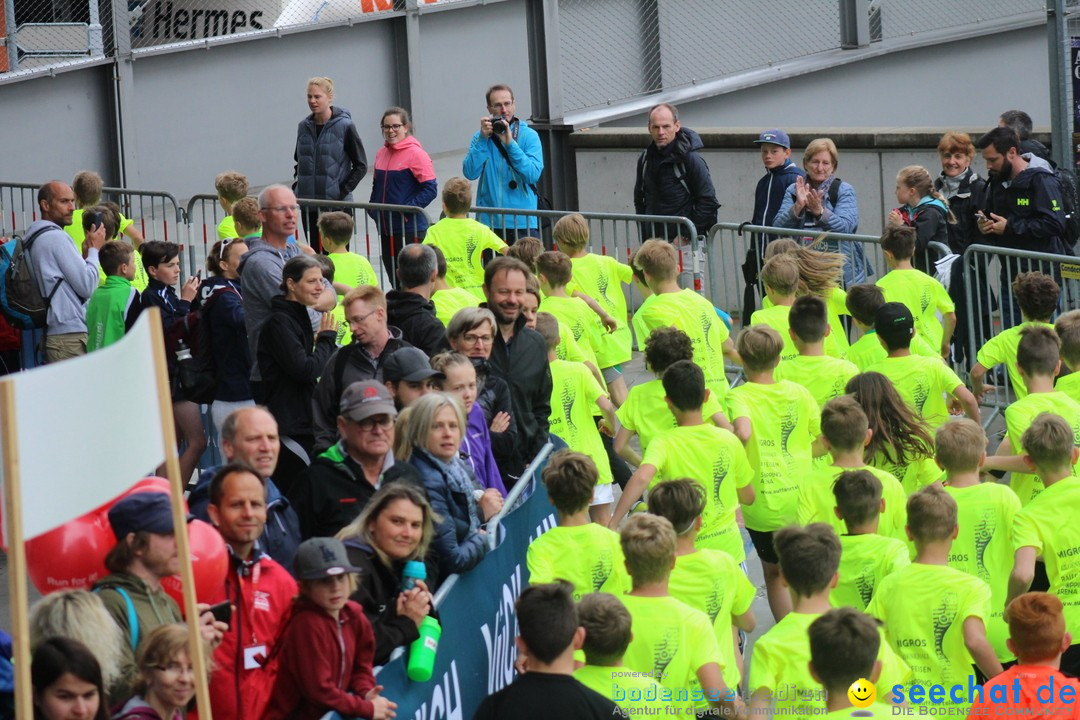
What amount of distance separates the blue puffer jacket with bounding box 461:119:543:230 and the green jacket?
4059 millimetres

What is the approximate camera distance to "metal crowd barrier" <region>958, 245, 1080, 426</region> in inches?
445

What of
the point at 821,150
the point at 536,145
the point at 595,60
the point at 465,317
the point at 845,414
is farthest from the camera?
the point at 595,60

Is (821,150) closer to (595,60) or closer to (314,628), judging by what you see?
(595,60)

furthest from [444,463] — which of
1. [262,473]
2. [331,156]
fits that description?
[331,156]

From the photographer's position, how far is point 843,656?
503 cm

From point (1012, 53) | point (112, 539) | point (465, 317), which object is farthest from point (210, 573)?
point (1012, 53)

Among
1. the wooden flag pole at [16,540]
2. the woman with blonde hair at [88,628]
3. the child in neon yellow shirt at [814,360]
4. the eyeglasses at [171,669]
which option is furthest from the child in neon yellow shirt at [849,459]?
the wooden flag pole at [16,540]

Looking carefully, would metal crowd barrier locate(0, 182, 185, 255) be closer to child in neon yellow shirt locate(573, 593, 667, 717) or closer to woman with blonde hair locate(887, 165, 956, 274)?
woman with blonde hair locate(887, 165, 956, 274)

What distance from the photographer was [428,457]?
6.37 m

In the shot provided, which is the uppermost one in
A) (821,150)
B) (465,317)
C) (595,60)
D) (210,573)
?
→ (595,60)

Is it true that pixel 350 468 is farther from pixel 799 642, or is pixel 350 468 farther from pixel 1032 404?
pixel 1032 404

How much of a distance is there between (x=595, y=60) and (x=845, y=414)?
1174 cm

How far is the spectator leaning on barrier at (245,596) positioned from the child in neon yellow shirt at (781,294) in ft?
15.1

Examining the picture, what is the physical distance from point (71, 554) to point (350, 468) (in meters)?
1.51
